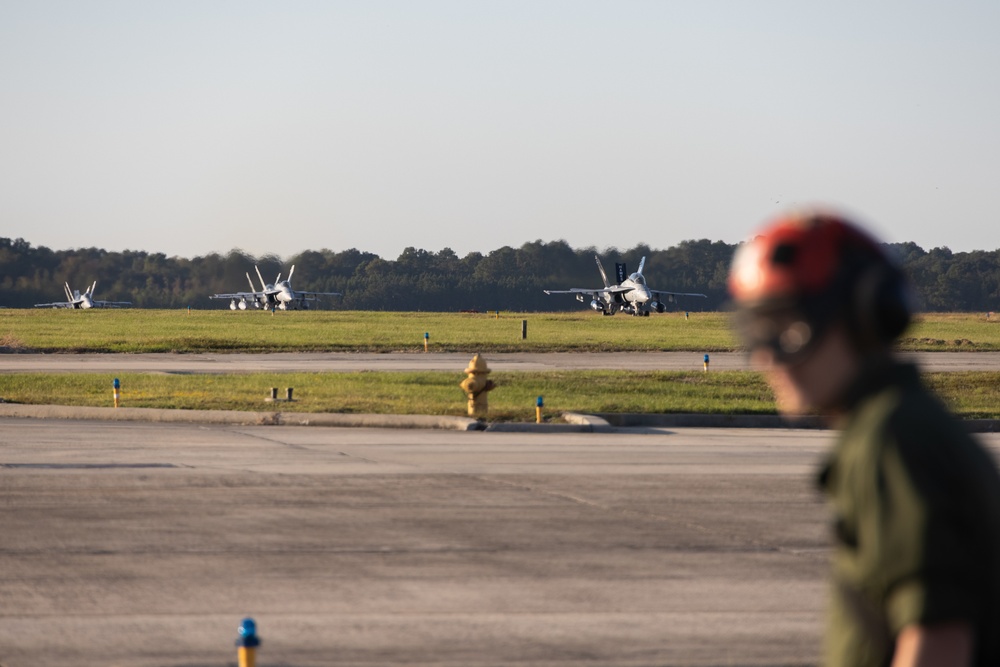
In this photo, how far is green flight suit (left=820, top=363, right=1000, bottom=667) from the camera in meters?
2.25

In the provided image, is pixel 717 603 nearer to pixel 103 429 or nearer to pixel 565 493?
pixel 565 493

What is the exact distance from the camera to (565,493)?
13266 millimetres

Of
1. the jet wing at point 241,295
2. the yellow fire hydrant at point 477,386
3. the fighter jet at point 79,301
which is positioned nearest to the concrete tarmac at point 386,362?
the yellow fire hydrant at point 477,386

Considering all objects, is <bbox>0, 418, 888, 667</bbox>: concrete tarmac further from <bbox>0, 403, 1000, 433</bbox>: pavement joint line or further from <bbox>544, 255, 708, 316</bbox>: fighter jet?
<bbox>544, 255, 708, 316</bbox>: fighter jet

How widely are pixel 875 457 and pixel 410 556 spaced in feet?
26.1

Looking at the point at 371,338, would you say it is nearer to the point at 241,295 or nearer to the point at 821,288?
the point at 821,288

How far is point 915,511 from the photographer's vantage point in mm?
2246

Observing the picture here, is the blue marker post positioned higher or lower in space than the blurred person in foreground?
lower

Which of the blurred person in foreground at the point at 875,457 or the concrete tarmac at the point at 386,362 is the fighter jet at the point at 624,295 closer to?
the concrete tarmac at the point at 386,362

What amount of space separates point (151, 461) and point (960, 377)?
19.7 meters

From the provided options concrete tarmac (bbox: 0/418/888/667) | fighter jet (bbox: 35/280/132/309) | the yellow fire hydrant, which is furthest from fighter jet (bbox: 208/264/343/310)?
concrete tarmac (bbox: 0/418/888/667)

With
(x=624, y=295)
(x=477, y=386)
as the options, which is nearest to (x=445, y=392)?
(x=477, y=386)

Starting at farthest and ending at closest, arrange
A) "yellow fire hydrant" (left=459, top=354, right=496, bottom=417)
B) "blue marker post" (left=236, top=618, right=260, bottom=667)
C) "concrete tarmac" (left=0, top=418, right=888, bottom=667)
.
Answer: "yellow fire hydrant" (left=459, top=354, right=496, bottom=417) → "concrete tarmac" (left=0, top=418, right=888, bottom=667) → "blue marker post" (left=236, top=618, right=260, bottom=667)

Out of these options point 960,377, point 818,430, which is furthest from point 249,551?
point 960,377
